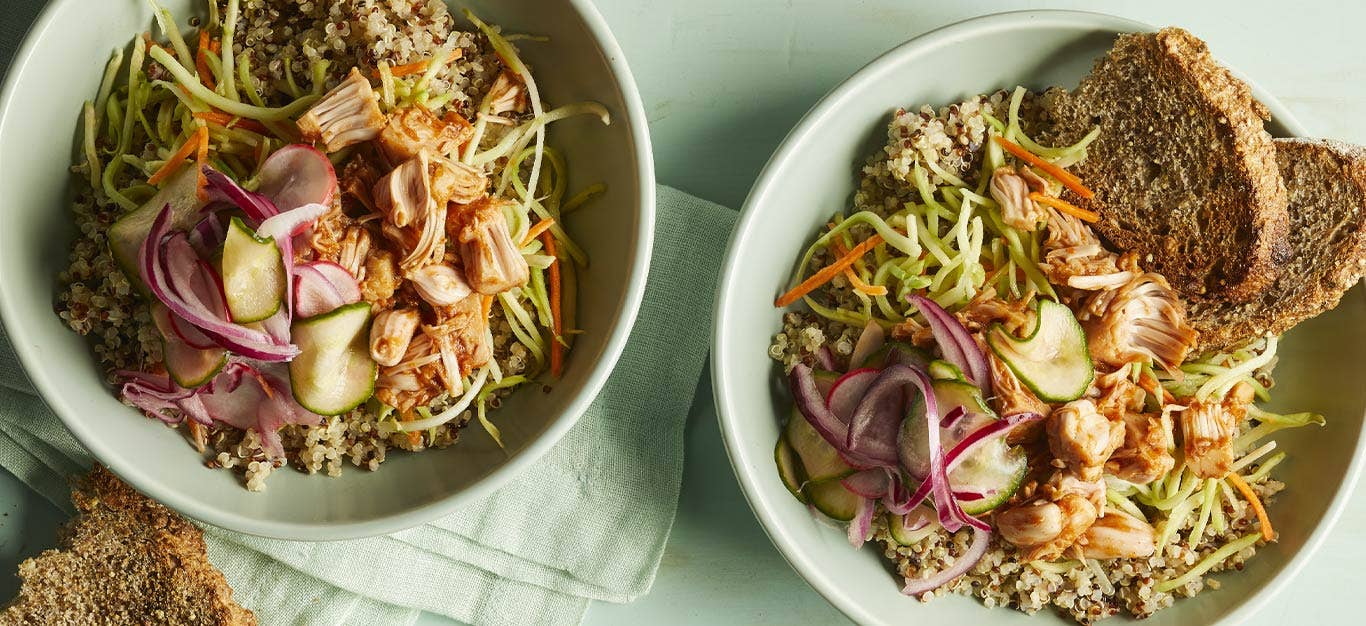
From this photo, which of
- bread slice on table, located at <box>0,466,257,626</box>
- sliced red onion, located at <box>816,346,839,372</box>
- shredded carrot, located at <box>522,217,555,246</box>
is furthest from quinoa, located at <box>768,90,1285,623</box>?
bread slice on table, located at <box>0,466,257,626</box>

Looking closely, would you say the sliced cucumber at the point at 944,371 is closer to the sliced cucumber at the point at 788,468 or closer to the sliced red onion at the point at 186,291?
the sliced cucumber at the point at 788,468

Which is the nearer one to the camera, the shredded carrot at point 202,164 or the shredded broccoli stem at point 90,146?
the shredded carrot at point 202,164

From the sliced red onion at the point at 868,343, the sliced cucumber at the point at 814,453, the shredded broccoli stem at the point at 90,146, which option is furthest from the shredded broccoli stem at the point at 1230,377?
the shredded broccoli stem at the point at 90,146

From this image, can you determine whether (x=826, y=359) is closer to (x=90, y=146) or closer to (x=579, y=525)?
(x=579, y=525)

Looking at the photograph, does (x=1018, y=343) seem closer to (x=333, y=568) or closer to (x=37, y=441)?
(x=333, y=568)

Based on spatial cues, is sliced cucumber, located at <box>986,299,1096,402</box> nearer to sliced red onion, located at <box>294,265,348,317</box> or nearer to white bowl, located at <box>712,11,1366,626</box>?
white bowl, located at <box>712,11,1366,626</box>

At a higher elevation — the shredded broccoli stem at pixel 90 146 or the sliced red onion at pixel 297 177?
the sliced red onion at pixel 297 177
